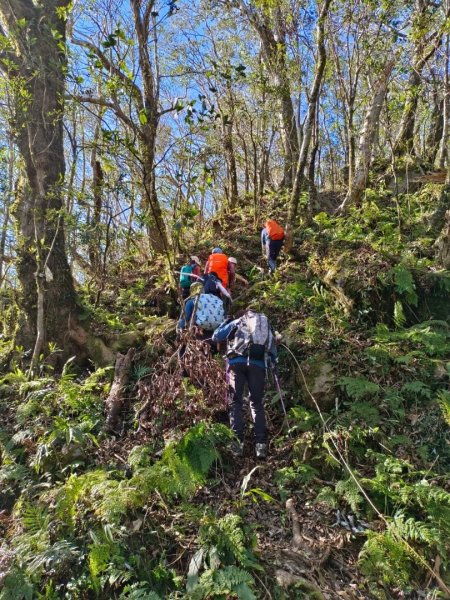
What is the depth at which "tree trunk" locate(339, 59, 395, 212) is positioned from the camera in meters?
9.72

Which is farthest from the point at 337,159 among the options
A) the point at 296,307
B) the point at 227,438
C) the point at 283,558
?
the point at 283,558

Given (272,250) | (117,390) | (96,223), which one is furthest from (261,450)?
(272,250)

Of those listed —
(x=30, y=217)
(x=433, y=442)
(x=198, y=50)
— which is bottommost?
(x=433, y=442)

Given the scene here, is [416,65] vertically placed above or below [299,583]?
above

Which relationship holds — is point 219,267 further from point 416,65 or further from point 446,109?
point 446,109

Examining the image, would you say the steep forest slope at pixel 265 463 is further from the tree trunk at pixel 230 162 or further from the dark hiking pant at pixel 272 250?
the tree trunk at pixel 230 162

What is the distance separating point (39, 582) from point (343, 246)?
8083mm

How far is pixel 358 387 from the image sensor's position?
5484 mm

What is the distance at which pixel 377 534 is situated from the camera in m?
3.89

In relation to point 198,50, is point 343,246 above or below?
Result: below

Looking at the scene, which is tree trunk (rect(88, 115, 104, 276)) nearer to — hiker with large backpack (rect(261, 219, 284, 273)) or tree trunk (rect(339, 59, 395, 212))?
hiker with large backpack (rect(261, 219, 284, 273))

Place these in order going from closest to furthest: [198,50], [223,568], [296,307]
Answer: [223,568]
[296,307]
[198,50]

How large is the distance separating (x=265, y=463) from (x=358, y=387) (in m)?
1.65

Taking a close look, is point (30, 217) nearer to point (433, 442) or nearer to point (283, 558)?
point (283, 558)
